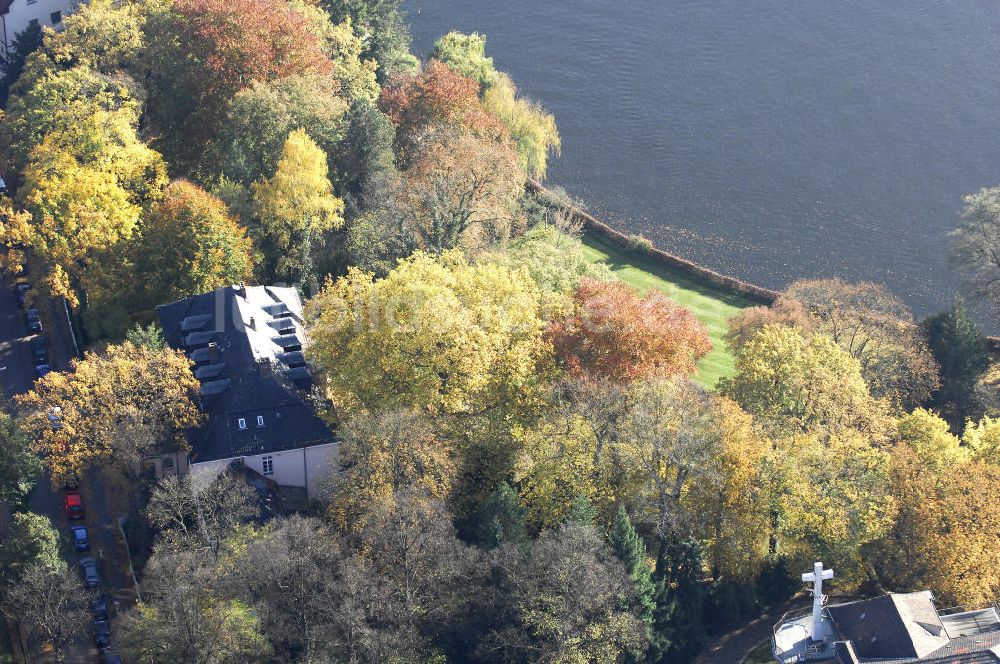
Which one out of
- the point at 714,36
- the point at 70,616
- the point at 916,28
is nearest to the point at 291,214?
the point at 70,616

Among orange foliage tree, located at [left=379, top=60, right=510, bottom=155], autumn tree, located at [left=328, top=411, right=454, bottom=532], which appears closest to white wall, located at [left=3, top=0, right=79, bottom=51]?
orange foliage tree, located at [left=379, top=60, right=510, bottom=155]

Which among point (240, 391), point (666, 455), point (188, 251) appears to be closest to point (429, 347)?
point (240, 391)

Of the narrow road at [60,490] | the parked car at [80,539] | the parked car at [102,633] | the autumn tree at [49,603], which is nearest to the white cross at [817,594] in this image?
the narrow road at [60,490]

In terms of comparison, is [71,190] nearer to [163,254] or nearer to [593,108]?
[163,254]

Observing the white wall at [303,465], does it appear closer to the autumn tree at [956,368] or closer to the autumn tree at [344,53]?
the autumn tree at [344,53]

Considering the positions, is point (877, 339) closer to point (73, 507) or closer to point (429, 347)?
point (429, 347)

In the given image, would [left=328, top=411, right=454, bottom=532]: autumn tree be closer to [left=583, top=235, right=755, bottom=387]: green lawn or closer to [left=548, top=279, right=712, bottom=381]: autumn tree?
Result: [left=548, top=279, right=712, bottom=381]: autumn tree
